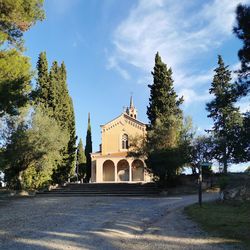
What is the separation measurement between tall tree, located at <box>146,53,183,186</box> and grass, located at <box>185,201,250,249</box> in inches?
512

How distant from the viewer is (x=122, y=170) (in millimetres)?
53031

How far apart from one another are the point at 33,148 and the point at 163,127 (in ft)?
32.6

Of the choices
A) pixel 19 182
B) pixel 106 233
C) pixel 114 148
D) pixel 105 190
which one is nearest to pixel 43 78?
pixel 19 182

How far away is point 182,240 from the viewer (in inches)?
380

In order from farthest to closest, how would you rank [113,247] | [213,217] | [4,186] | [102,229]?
[4,186] < [213,217] < [102,229] < [113,247]

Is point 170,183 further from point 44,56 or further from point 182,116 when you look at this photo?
point 44,56

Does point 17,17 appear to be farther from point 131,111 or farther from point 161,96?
point 131,111

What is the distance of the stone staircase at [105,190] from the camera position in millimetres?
31297

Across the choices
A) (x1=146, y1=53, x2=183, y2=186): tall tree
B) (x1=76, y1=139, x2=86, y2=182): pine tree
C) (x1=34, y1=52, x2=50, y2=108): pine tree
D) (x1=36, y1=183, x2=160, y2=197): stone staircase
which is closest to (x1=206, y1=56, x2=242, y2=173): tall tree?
(x1=146, y1=53, x2=183, y2=186): tall tree

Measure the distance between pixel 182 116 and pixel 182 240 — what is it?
1086 inches

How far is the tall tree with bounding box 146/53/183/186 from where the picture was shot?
3029 cm

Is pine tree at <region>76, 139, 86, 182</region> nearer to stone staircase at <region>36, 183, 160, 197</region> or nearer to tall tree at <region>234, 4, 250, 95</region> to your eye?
stone staircase at <region>36, 183, 160, 197</region>

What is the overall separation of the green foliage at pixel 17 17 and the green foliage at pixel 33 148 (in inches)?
474

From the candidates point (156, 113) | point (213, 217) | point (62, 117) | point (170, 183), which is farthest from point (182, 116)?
point (213, 217)
